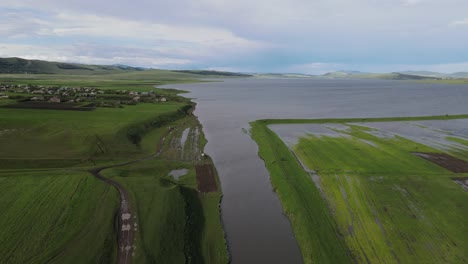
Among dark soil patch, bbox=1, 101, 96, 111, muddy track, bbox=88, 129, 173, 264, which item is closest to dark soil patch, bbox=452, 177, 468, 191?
muddy track, bbox=88, 129, 173, 264

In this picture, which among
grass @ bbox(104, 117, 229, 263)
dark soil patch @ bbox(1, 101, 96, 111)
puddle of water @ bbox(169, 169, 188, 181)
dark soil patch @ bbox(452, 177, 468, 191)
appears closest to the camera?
grass @ bbox(104, 117, 229, 263)

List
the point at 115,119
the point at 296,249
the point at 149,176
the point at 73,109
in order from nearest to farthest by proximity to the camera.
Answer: the point at 296,249 < the point at 149,176 < the point at 115,119 < the point at 73,109

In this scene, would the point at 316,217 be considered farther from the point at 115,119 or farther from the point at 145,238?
the point at 115,119

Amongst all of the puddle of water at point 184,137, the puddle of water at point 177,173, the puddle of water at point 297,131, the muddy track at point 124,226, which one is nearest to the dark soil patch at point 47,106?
the puddle of water at point 184,137

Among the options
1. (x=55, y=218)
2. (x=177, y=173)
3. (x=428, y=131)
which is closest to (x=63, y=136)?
(x=177, y=173)

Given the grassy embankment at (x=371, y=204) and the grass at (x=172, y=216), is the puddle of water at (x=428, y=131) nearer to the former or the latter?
the grassy embankment at (x=371, y=204)

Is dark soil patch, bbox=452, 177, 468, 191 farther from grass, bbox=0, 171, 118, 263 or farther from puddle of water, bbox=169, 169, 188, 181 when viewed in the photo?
grass, bbox=0, 171, 118, 263

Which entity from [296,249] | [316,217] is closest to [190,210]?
[296,249]
